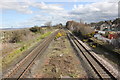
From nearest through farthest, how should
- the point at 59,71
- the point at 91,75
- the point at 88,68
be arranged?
the point at 91,75
the point at 59,71
the point at 88,68

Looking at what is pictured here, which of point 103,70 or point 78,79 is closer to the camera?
point 78,79

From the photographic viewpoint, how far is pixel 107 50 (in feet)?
58.9

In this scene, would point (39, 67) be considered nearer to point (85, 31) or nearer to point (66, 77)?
point (66, 77)

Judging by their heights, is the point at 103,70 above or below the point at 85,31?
below

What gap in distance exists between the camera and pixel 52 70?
9.99 metres

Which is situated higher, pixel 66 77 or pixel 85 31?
pixel 85 31

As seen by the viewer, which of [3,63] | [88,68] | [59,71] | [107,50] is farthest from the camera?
[107,50]

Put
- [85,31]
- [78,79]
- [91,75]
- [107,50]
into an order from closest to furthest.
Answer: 1. [78,79]
2. [91,75]
3. [107,50]
4. [85,31]

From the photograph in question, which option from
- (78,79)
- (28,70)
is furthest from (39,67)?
(78,79)

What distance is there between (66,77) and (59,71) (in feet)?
3.74

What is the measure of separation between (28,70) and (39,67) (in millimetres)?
1050

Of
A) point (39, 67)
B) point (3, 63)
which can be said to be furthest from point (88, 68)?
point (3, 63)

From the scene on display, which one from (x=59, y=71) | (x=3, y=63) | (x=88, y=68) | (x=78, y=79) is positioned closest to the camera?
(x=78, y=79)

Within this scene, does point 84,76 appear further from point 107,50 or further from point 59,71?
point 107,50
